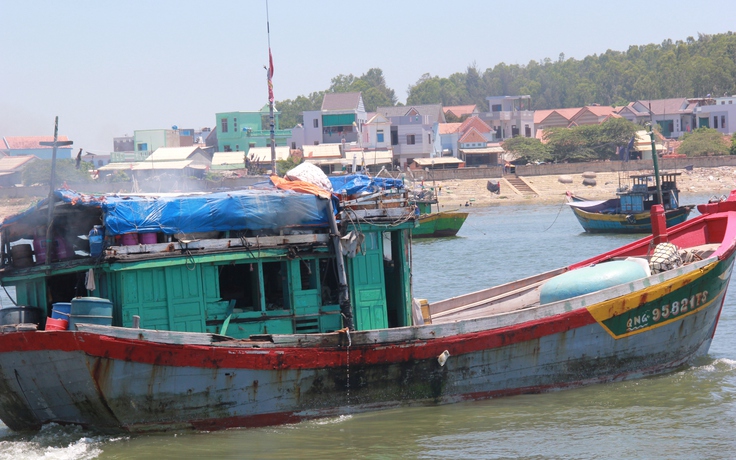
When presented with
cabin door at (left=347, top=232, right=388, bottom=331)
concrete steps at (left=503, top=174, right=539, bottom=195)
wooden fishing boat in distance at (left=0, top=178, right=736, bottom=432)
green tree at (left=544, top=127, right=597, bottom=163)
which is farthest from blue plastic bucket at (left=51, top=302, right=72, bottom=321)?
green tree at (left=544, top=127, right=597, bottom=163)

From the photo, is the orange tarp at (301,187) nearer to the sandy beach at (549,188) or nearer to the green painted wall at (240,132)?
the sandy beach at (549,188)

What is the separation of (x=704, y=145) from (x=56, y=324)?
65158mm

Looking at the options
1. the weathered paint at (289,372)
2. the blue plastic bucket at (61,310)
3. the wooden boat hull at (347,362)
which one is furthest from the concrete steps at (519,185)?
the blue plastic bucket at (61,310)

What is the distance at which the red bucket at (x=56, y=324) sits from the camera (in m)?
10.2

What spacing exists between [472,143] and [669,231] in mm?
60744

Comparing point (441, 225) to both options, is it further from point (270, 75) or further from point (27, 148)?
point (27, 148)

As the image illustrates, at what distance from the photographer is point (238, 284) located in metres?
11.9

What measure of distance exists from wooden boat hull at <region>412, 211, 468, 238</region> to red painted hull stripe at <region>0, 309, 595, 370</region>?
30.6 meters

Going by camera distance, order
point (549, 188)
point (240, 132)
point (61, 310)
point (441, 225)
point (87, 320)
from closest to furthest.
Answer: point (87, 320) → point (61, 310) → point (441, 225) → point (549, 188) → point (240, 132)

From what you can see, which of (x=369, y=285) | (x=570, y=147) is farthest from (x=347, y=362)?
(x=570, y=147)

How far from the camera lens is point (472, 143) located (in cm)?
7556

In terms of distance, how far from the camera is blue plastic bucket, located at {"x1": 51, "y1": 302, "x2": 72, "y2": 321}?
1058 cm

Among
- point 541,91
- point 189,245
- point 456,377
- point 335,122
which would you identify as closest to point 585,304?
point 456,377

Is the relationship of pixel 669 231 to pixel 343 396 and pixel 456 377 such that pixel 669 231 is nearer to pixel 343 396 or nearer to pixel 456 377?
pixel 456 377
